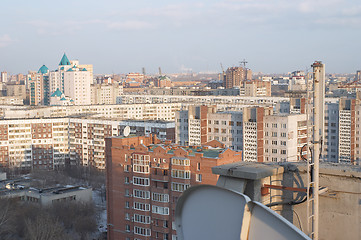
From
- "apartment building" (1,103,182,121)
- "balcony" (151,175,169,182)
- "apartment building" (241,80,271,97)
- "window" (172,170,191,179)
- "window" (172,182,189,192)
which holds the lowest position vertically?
"window" (172,182,189,192)

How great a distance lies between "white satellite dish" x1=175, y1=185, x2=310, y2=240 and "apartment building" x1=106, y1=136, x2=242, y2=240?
31.2ft

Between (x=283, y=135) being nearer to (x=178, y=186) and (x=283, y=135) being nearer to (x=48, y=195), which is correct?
(x=178, y=186)

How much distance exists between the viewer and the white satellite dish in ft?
7.18

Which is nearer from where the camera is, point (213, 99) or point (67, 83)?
point (213, 99)

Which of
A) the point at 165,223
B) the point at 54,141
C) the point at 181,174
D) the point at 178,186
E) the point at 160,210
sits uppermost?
the point at 181,174

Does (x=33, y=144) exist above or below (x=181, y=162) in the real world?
below

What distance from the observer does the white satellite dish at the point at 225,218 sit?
2189mm

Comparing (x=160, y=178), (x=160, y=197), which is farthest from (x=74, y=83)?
(x=160, y=197)

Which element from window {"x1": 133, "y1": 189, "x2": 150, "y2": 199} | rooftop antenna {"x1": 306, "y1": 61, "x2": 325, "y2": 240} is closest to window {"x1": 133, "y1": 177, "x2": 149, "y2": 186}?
window {"x1": 133, "y1": 189, "x2": 150, "y2": 199}

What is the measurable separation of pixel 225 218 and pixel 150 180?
10794 mm

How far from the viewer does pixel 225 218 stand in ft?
7.80

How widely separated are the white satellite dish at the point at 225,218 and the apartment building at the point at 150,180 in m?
9.52

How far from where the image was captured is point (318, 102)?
8.93 feet

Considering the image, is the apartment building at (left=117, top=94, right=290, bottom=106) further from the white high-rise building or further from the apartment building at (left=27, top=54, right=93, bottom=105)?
the apartment building at (left=27, top=54, right=93, bottom=105)
